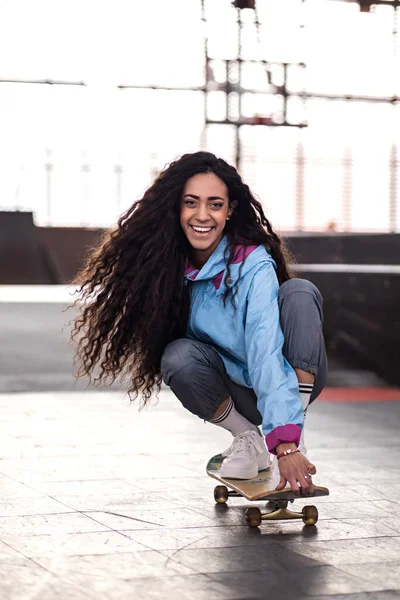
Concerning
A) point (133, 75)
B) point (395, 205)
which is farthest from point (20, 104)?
point (395, 205)

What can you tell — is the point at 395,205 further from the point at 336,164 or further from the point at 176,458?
the point at 176,458

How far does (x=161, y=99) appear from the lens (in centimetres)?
1518

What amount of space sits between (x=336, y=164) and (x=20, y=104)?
219 inches

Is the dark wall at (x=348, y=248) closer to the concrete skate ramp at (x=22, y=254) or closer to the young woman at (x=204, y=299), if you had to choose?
the concrete skate ramp at (x=22, y=254)

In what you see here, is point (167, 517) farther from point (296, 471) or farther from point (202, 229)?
point (202, 229)

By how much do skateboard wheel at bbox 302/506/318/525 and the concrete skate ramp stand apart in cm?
1238

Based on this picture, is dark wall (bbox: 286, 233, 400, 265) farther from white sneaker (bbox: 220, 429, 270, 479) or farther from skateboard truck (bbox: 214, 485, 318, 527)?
skateboard truck (bbox: 214, 485, 318, 527)

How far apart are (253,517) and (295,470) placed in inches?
11.0

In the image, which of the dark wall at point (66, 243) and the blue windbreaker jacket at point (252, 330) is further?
the dark wall at point (66, 243)

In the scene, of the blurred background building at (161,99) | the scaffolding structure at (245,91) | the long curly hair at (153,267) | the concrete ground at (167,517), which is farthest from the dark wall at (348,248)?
the long curly hair at (153,267)

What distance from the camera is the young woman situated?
2.51m

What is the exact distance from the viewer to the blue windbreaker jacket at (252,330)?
7.44 ft

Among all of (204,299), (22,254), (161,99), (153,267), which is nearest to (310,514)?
(204,299)

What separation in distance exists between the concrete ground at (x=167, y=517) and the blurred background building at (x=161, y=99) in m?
10.6
